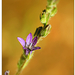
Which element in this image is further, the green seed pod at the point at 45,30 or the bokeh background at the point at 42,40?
the bokeh background at the point at 42,40

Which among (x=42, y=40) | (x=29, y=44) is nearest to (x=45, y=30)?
(x=29, y=44)

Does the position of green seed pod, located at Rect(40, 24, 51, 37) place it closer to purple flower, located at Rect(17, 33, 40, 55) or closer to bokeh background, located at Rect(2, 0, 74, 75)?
purple flower, located at Rect(17, 33, 40, 55)

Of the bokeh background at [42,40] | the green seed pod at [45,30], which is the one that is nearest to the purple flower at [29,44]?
the green seed pod at [45,30]

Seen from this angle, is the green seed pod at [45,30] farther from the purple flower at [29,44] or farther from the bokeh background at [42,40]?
the bokeh background at [42,40]

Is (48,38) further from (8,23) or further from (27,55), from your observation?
(27,55)

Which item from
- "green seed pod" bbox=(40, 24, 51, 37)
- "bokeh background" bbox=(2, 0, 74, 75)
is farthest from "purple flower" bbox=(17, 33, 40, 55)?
"bokeh background" bbox=(2, 0, 74, 75)

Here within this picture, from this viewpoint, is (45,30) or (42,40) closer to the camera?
(45,30)

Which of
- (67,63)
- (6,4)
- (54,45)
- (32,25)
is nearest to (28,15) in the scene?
(32,25)

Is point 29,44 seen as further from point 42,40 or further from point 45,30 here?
point 42,40
